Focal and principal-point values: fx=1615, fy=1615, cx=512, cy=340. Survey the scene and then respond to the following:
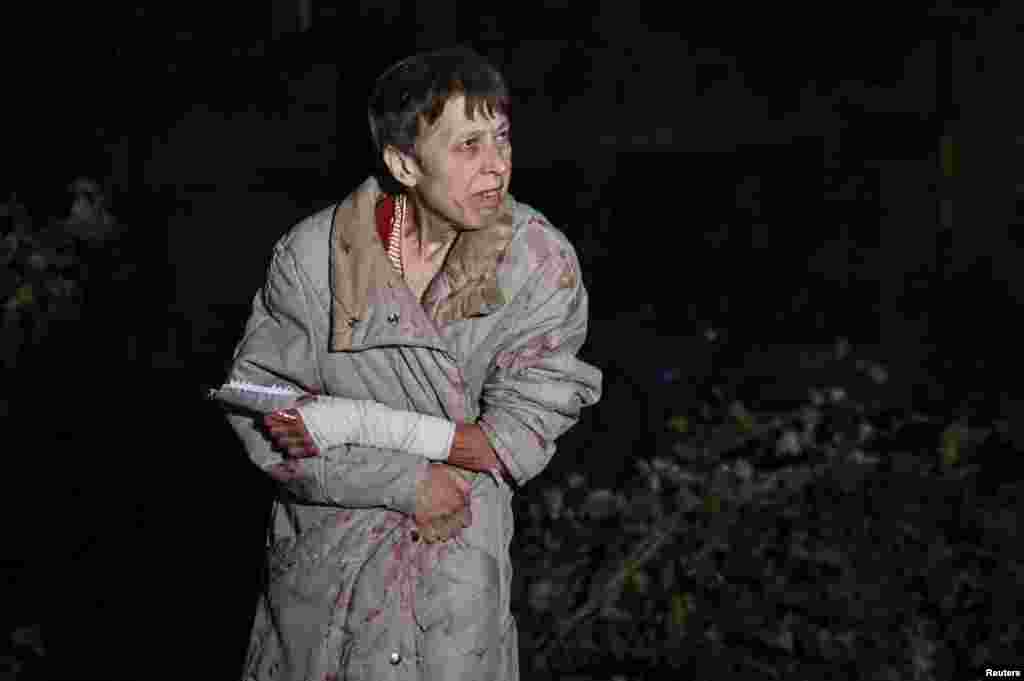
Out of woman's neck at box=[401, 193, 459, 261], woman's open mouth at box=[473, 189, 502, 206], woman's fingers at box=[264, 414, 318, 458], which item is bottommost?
woman's fingers at box=[264, 414, 318, 458]

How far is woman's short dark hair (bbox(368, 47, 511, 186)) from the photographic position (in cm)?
330

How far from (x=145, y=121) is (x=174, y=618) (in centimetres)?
207

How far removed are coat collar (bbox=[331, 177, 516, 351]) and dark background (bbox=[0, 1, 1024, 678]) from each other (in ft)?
8.35

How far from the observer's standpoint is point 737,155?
6.81 m


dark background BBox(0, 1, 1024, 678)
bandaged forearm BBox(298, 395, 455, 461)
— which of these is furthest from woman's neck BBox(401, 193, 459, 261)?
dark background BBox(0, 1, 1024, 678)

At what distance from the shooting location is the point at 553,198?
659 centimetres

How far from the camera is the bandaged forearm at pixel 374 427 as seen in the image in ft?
10.9

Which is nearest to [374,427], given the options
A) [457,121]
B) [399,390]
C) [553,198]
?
[399,390]

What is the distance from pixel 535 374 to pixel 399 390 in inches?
11.6

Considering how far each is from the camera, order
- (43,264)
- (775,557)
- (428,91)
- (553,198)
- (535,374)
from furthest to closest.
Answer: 1. (553,198)
2. (775,557)
3. (43,264)
4. (535,374)
5. (428,91)

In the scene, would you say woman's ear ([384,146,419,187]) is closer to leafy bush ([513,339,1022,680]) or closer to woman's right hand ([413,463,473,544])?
woman's right hand ([413,463,473,544])

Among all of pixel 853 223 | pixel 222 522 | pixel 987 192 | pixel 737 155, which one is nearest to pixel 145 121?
pixel 222 522

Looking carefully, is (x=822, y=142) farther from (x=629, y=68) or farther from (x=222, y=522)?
(x=222, y=522)

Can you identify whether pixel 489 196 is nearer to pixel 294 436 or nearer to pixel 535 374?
pixel 535 374
